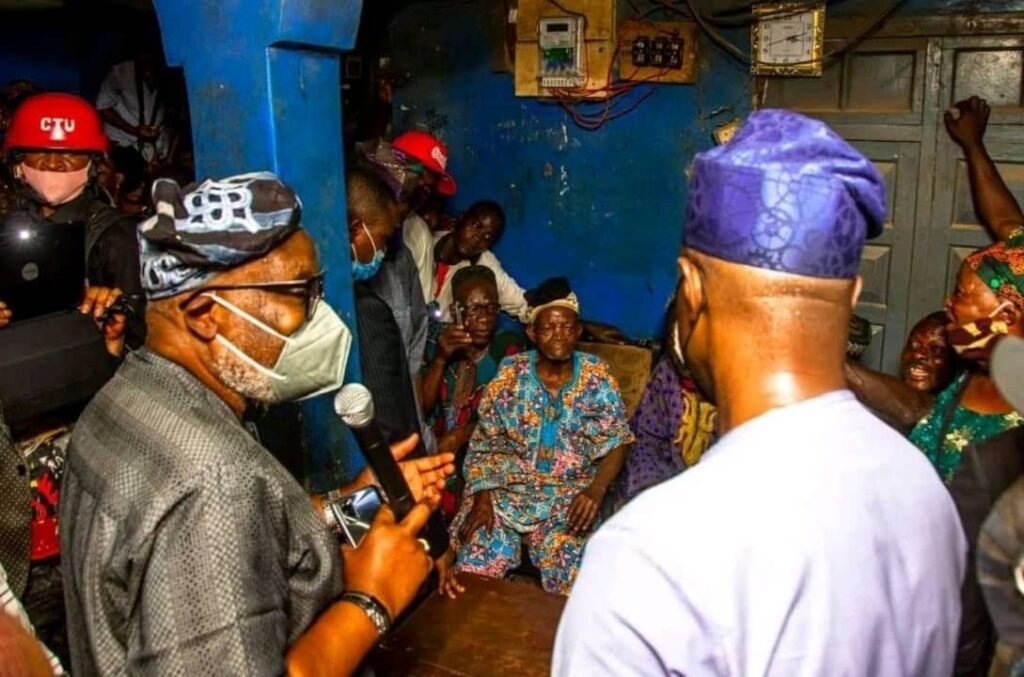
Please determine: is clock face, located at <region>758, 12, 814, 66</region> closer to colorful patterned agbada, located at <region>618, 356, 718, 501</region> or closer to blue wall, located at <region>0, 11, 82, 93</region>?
colorful patterned agbada, located at <region>618, 356, 718, 501</region>

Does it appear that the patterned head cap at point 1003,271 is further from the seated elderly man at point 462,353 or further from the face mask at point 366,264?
the seated elderly man at point 462,353

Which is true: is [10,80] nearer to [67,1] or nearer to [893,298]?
[67,1]

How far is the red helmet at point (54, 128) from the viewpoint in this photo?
10.4 feet

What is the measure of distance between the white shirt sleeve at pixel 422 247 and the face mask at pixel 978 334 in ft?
9.14

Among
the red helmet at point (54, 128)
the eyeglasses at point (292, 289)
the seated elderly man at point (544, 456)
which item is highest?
the red helmet at point (54, 128)

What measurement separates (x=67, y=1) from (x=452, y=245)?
9.31 feet

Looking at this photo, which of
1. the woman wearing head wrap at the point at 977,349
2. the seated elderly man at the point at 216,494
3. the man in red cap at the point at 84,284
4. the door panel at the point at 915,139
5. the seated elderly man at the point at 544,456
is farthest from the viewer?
the door panel at the point at 915,139

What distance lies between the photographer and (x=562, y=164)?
5.45 meters

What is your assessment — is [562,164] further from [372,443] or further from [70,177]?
[372,443]

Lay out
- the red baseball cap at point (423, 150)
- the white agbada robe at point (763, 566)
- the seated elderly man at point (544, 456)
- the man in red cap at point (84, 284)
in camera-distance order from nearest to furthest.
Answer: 1. the white agbada robe at point (763, 566)
2. the man in red cap at point (84, 284)
3. the seated elderly man at point (544, 456)
4. the red baseball cap at point (423, 150)

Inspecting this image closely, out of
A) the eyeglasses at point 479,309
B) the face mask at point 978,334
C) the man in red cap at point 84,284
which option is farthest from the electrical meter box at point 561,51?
the face mask at point 978,334

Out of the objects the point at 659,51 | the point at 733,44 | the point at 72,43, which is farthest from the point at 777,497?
the point at 72,43

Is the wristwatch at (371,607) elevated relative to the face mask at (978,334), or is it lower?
lower

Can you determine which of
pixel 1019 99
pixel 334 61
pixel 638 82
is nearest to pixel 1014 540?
pixel 334 61
